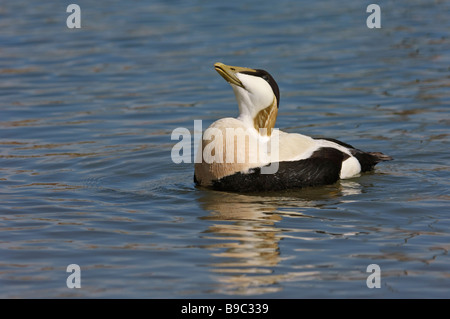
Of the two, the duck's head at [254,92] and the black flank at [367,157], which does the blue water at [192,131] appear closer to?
the black flank at [367,157]

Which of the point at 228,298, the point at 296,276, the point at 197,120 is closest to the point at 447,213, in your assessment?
the point at 296,276

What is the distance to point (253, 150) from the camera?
830 cm

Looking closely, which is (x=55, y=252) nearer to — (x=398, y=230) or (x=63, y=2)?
(x=398, y=230)

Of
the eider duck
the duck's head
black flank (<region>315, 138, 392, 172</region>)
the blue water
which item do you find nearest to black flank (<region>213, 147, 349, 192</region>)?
the eider duck

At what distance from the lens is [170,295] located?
6094 mm

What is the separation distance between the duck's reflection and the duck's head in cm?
71

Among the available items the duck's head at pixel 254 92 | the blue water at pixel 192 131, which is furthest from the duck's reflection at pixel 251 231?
the duck's head at pixel 254 92

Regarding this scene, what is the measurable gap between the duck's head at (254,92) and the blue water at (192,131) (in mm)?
733

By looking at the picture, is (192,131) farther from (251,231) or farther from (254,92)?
(251,231)

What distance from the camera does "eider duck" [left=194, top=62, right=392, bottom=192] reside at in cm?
825

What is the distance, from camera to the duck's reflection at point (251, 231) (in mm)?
6348

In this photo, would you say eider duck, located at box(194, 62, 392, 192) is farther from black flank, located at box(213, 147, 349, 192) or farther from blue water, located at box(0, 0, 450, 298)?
blue water, located at box(0, 0, 450, 298)

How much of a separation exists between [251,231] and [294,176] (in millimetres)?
1280

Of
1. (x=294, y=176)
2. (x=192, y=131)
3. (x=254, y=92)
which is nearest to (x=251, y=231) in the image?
(x=294, y=176)
